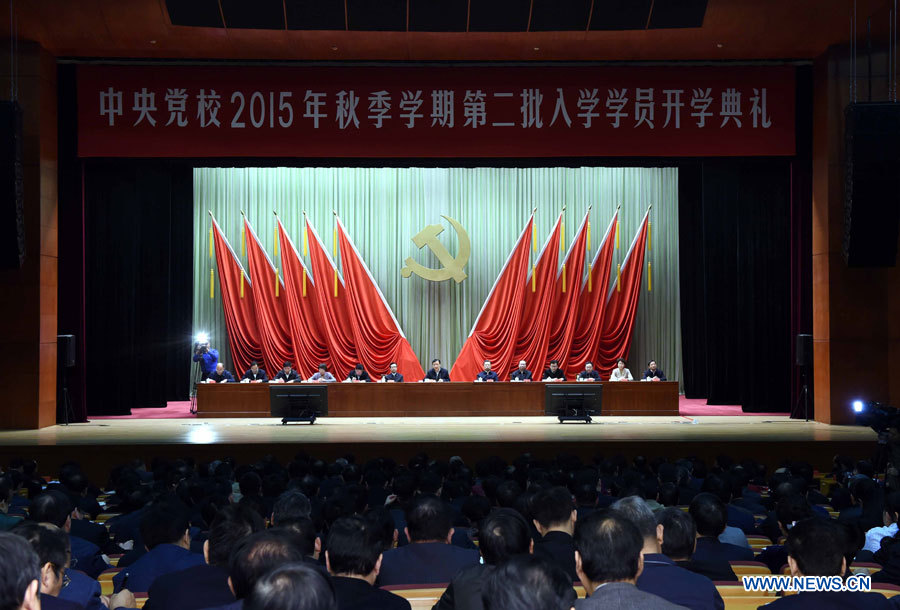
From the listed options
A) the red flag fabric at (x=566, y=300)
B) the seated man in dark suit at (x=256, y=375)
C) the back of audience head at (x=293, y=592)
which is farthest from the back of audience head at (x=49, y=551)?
the red flag fabric at (x=566, y=300)

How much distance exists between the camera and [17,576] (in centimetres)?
174

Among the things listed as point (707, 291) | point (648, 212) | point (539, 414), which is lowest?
point (539, 414)

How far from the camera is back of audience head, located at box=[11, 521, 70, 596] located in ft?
9.02

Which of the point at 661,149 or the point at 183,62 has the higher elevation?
the point at 183,62

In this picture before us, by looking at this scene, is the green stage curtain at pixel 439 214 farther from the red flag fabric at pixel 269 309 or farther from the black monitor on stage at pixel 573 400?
the black monitor on stage at pixel 573 400

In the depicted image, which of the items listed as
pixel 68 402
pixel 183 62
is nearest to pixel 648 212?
pixel 183 62

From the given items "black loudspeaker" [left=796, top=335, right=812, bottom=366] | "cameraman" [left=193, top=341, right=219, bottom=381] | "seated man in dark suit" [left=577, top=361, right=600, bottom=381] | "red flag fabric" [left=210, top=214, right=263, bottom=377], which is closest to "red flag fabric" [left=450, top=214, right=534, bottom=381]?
"seated man in dark suit" [left=577, top=361, right=600, bottom=381]

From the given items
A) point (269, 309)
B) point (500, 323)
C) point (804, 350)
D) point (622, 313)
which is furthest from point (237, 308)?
point (804, 350)

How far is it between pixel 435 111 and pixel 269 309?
A: 472 centimetres

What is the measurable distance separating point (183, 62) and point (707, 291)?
7.32m

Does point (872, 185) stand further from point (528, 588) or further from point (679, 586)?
point (528, 588)

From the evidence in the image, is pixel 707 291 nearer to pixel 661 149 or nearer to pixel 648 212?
pixel 648 212

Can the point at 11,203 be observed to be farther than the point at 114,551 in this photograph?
Yes

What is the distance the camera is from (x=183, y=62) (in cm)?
1060
